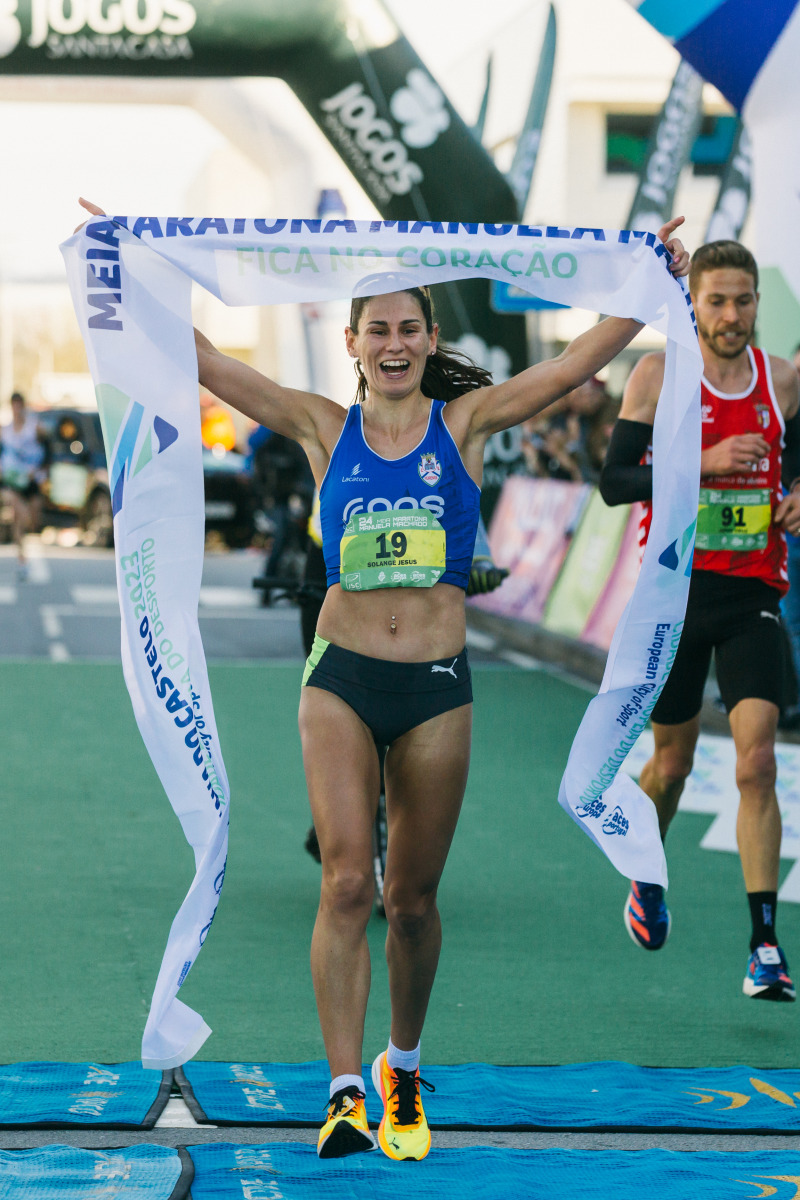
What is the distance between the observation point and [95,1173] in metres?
3.91

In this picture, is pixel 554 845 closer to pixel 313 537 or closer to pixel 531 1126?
pixel 313 537

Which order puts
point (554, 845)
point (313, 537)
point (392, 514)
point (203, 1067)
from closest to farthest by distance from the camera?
point (392, 514) → point (203, 1067) → point (313, 537) → point (554, 845)

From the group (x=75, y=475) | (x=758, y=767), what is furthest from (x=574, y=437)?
(x=75, y=475)

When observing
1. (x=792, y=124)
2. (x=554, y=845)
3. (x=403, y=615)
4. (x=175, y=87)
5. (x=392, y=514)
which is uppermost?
(x=175, y=87)

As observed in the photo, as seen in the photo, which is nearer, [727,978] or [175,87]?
[727,978]

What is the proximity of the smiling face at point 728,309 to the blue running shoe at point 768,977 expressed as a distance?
6.31ft

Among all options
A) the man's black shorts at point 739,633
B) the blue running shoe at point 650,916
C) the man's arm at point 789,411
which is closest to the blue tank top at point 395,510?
the man's black shorts at point 739,633

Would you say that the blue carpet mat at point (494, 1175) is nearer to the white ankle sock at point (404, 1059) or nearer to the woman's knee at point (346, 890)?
the white ankle sock at point (404, 1059)

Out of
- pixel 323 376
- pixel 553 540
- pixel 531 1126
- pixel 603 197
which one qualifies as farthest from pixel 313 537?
pixel 603 197

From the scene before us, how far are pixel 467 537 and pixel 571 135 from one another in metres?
33.1

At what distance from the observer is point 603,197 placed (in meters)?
35.9

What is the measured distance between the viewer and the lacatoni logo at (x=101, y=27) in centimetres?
1462

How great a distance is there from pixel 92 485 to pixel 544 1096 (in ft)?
83.8

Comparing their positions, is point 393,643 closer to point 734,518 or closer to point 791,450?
point 734,518
